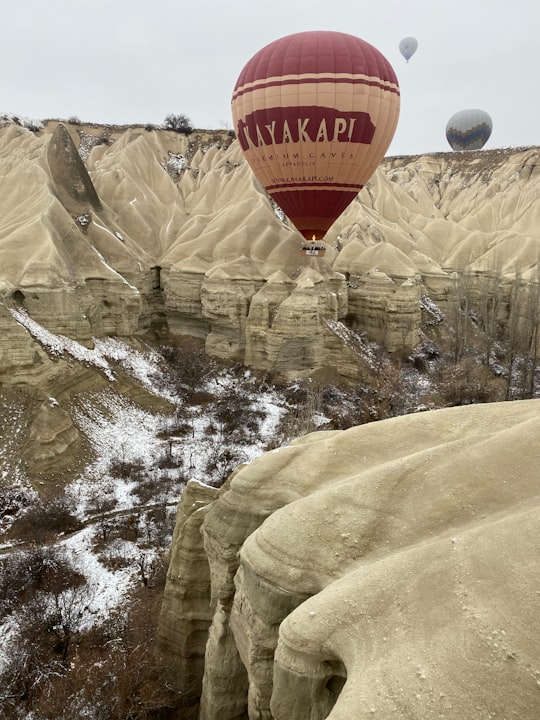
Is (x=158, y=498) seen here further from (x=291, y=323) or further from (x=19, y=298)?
(x=291, y=323)

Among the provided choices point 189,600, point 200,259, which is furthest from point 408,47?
point 189,600

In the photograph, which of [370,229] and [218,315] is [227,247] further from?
[370,229]

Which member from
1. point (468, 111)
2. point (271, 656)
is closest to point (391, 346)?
point (271, 656)

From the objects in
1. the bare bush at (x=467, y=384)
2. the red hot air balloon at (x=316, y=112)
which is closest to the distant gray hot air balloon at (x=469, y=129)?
the bare bush at (x=467, y=384)

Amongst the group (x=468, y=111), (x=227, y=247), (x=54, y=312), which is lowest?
(x=54, y=312)

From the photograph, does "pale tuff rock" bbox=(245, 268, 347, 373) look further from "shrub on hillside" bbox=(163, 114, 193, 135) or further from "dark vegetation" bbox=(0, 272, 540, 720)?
"shrub on hillside" bbox=(163, 114, 193, 135)

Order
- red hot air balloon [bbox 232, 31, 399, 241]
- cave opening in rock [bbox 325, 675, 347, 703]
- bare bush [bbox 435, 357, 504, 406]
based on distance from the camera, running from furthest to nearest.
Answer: bare bush [bbox 435, 357, 504, 406] < red hot air balloon [bbox 232, 31, 399, 241] < cave opening in rock [bbox 325, 675, 347, 703]

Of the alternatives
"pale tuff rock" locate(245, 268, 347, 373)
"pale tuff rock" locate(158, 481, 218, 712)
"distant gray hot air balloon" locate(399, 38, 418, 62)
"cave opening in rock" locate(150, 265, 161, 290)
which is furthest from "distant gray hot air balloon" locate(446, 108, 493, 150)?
"pale tuff rock" locate(158, 481, 218, 712)
